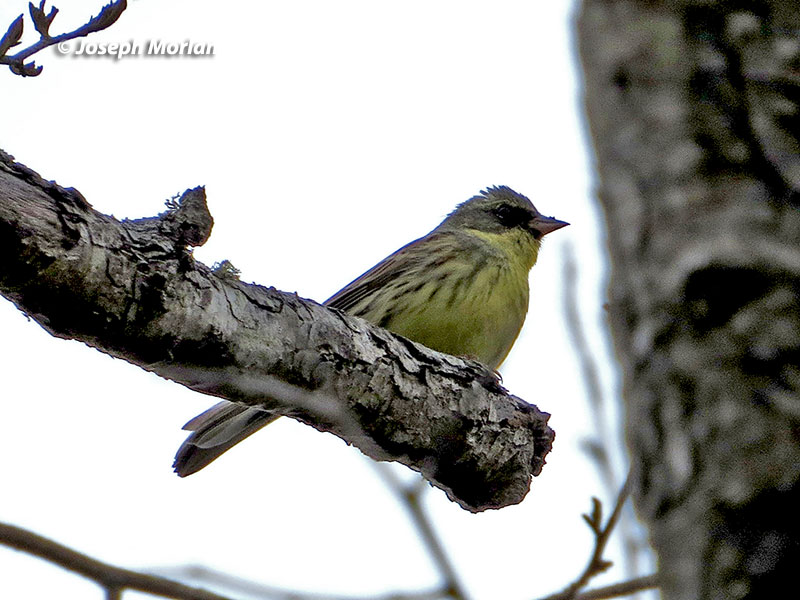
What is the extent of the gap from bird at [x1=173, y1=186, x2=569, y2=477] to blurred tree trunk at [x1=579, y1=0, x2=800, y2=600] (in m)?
3.62

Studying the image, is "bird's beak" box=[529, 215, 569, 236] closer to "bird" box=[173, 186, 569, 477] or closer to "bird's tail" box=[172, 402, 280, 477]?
"bird" box=[173, 186, 569, 477]

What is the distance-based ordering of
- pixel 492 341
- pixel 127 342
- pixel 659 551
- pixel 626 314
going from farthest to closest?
pixel 492 341
pixel 127 342
pixel 626 314
pixel 659 551

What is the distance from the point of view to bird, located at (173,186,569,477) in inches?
213

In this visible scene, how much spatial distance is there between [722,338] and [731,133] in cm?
46

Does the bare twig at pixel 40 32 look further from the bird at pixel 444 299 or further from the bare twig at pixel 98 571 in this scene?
the bird at pixel 444 299

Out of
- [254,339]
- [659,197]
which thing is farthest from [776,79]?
[254,339]

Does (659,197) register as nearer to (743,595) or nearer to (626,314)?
(626,314)

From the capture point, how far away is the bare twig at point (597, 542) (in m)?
2.55

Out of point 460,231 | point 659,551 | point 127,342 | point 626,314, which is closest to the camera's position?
point 659,551

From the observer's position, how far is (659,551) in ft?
5.35

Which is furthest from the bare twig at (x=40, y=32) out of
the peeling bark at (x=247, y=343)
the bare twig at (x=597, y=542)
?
the bare twig at (x=597, y=542)

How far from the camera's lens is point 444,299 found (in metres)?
6.14

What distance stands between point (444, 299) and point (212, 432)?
1.75 m

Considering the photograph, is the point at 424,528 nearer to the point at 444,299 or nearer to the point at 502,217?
the point at 444,299
